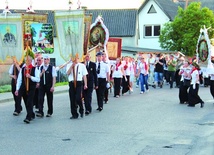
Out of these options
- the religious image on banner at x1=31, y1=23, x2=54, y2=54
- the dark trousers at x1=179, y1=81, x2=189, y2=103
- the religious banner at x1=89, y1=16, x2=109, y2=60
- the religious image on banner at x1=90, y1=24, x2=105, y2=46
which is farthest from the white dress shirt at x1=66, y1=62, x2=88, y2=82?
the religious image on banner at x1=90, y1=24, x2=105, y2=46

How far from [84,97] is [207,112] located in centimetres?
392

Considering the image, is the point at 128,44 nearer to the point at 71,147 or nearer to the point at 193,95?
the point at 193,95

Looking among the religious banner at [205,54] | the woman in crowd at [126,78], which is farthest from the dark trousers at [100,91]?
the woman in crowd at [126,78]

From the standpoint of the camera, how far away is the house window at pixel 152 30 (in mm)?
61697

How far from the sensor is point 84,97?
15.3 m

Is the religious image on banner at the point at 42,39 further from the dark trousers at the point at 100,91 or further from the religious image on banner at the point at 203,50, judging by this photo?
the religious image on banner at the point at 203,50

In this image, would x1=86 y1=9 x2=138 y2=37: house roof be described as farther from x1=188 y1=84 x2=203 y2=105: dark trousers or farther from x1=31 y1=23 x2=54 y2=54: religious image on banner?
x1=31 y1=23 x2=54 y2=54: religious image on banner

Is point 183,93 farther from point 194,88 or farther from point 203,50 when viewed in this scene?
point 203,50

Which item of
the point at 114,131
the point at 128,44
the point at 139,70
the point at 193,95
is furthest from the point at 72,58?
the point at 128,44

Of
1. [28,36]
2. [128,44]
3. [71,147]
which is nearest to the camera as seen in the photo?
[71,147]

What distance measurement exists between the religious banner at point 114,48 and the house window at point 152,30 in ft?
126

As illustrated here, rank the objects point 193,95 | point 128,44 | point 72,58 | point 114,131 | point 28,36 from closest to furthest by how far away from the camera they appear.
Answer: point 114,131 → point 72,58 → point 28,36 → point 193,95 → point 128,44

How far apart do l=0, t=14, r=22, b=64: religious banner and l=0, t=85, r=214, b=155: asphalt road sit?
1.81 metres

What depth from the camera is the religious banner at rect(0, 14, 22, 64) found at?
1475cm
